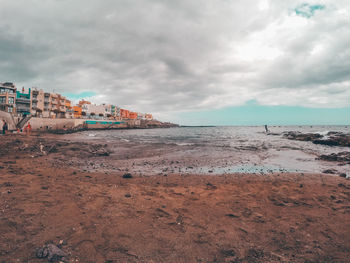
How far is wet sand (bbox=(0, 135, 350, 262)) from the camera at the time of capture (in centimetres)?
365

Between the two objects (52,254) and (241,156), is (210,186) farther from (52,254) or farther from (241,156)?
(241,156)

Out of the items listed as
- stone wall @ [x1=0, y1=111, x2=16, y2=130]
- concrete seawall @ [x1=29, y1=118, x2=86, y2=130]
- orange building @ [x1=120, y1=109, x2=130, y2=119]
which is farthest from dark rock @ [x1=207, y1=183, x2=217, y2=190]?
orange building @ [x1=120, y1=109, x2=130, y2=119]

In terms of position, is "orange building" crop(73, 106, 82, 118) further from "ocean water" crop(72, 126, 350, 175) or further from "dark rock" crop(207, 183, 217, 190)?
"dark rock" crop(207, 183, 217, 190)

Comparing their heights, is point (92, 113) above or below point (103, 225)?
above

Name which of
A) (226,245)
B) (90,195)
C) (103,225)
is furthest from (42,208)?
(226,245)

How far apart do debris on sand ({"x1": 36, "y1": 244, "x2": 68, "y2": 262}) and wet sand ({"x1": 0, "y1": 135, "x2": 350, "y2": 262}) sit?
10 centimetres

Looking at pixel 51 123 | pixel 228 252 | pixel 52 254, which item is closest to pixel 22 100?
pixel 51 123

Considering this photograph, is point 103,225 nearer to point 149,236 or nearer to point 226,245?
point 149,236

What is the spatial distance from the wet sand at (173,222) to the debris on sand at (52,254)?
102mm

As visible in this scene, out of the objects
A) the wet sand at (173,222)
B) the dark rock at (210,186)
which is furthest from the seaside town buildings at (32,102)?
the dark rock at (210,186)

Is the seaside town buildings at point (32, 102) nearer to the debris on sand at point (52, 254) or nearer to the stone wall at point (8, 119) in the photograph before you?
the stone wall at point (8, 119)

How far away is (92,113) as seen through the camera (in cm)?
13200

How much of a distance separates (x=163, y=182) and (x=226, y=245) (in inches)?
215

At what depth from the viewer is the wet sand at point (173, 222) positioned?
3.65m
